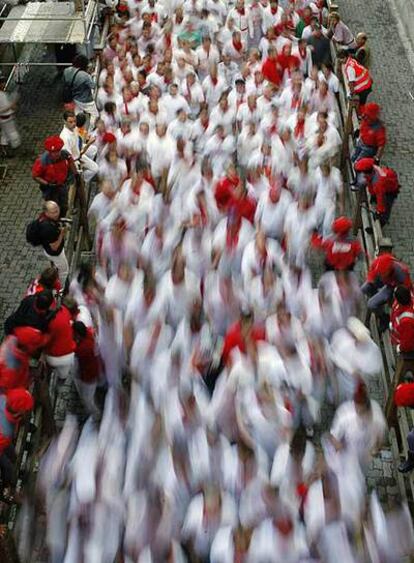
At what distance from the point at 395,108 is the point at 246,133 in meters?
4.57

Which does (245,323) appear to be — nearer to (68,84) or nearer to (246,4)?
(68,84)

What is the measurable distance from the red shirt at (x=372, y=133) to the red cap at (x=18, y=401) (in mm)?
6433

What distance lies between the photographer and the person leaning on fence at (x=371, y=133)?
1047cm

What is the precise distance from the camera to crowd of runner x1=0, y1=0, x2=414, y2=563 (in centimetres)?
602

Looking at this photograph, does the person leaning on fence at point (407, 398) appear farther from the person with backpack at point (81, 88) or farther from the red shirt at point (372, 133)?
the person with backpack at point (81, 88)

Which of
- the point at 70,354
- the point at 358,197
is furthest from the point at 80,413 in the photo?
the point at 358,197

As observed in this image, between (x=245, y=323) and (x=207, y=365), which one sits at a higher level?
(x=245, y=323)

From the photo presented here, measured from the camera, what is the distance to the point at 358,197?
34.0 ft

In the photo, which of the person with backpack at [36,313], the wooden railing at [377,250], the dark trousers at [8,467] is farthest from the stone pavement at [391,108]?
the person with backpack at [36,313]

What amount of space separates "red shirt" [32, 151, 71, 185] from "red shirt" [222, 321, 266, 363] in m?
3.54

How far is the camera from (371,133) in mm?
10516

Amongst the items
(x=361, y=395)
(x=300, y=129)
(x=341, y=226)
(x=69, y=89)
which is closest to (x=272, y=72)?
(x=300, y=129)

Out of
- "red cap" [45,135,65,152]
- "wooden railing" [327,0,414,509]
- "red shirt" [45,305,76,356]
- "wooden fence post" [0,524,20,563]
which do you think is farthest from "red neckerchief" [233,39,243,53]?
"wooden fence post" [0,524,20,563]

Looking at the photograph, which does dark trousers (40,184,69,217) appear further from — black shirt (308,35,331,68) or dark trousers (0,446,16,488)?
black shirt (308,35,331,68)
